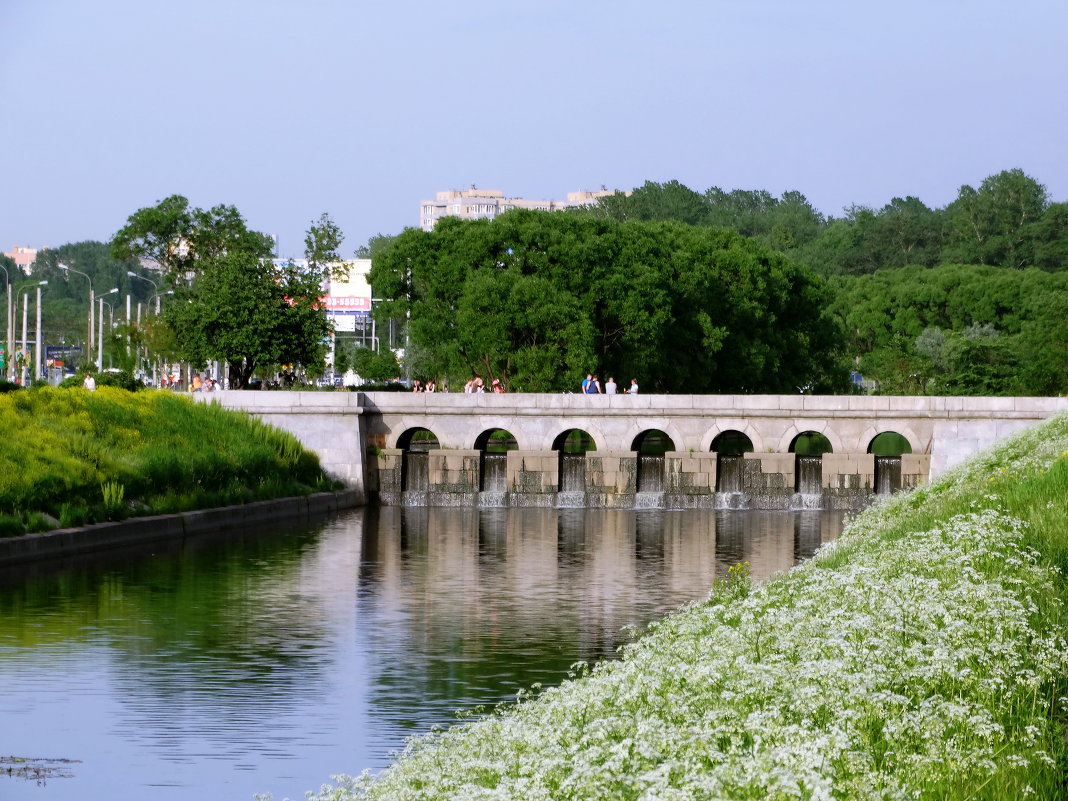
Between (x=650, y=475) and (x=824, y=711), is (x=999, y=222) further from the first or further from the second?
(x=824, y=711)

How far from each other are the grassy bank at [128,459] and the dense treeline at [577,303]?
14138mm

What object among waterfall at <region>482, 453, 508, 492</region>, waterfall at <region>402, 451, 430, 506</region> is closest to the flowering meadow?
waterfall at <region>482, 453, 508, 492</region>

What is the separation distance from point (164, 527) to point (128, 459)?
1.95m

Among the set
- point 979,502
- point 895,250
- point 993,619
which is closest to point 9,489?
point 979,502

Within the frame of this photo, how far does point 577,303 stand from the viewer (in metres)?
60.4

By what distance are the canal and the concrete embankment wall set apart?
0.61 metres

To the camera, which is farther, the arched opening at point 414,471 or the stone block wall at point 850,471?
the arched opening at point 414,471

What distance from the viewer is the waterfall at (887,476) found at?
50281mm

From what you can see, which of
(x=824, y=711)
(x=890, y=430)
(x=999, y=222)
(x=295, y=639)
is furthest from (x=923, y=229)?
(x=824, y=711)

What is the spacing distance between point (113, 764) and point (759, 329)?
58478mm

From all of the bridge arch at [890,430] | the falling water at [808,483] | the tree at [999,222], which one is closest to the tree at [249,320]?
the falling water at [808,483]

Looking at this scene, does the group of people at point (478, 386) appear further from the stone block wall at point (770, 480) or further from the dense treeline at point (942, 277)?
the dense treeline at point (942, 277)

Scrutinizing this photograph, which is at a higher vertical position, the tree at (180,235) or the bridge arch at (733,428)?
the tree at (180,235)

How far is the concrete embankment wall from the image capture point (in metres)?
29.9
